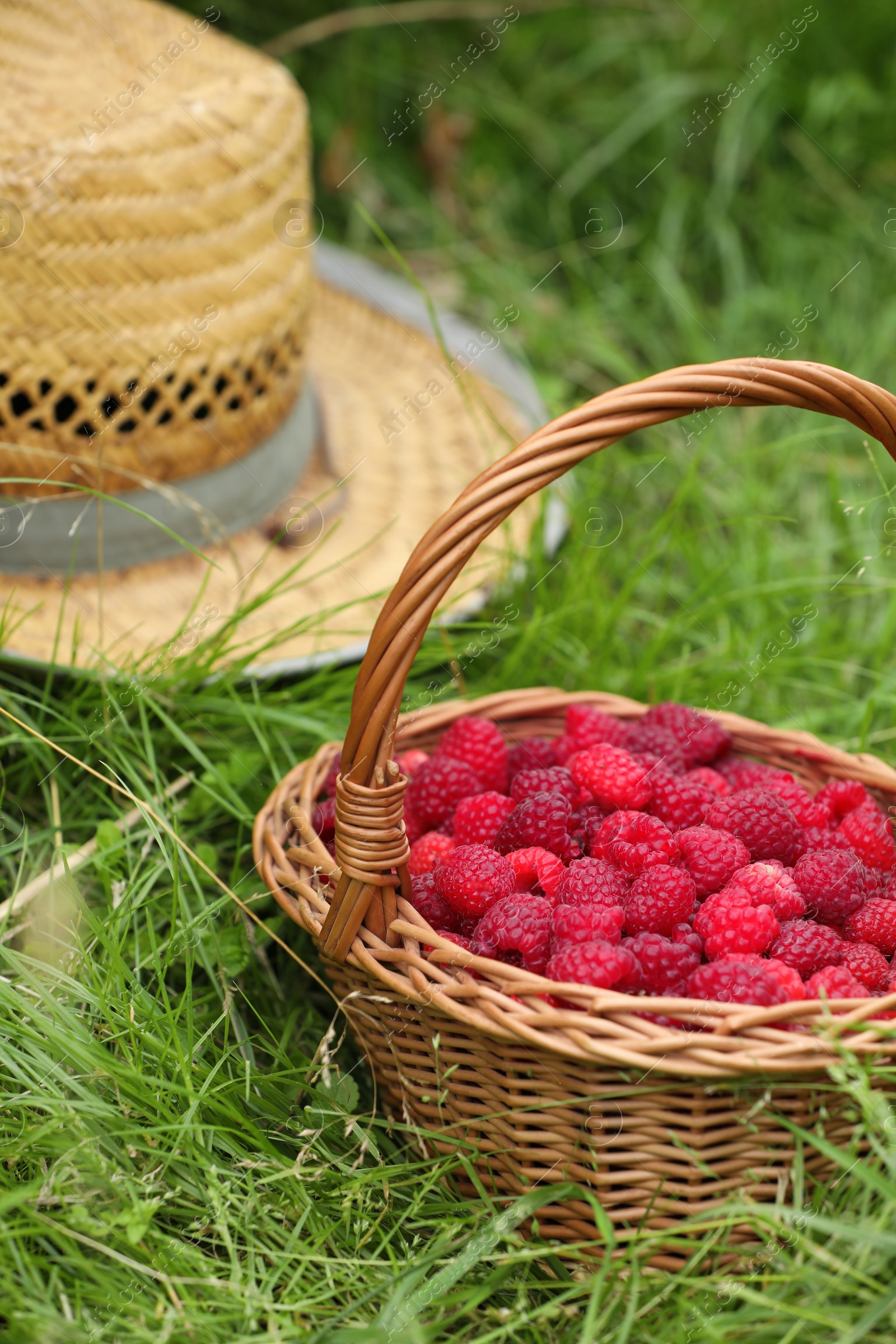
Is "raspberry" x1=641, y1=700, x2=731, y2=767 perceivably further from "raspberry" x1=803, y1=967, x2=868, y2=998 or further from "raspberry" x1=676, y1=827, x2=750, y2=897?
"raspberry" x1=803, y1=967, x2=868, y2=998

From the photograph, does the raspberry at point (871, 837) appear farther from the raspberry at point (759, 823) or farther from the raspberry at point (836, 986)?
the raspberry at point (836, 986)

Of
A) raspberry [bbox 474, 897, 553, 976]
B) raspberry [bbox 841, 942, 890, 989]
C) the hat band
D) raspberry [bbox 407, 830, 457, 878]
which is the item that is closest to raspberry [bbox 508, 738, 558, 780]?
raspberry [bbox 407, 830, 457, 878]

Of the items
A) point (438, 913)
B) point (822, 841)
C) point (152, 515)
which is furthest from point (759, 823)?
point (152, 515)

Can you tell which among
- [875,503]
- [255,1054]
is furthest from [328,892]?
[875,503]

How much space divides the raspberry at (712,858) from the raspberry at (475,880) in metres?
0.15

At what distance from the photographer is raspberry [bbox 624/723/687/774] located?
1090 mm

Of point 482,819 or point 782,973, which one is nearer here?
point 782,973

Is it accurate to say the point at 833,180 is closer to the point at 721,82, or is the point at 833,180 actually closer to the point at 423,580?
the point at 721,82

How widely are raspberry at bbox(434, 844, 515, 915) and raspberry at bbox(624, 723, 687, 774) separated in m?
0.22

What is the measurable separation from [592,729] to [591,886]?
24cm

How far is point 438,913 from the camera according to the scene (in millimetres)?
960

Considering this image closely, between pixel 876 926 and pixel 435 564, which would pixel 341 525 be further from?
pixel 876 926

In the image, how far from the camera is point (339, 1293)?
2.77 ft

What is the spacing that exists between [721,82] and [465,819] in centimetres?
203
